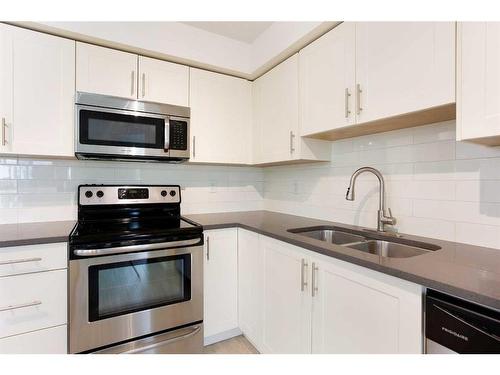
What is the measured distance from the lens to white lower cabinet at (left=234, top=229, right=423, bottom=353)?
37.3 inches

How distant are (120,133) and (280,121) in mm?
1123

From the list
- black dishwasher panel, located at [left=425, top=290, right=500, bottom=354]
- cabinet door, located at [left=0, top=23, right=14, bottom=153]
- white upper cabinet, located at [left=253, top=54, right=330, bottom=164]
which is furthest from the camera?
white upper cabinet, located at [left=253, top=54, right=330, bottom=164]

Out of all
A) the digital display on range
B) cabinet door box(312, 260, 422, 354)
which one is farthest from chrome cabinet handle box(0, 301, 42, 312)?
cabinet door box(312, 260, 422, 354)

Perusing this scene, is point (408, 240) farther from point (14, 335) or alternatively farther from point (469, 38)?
point (14, 335)

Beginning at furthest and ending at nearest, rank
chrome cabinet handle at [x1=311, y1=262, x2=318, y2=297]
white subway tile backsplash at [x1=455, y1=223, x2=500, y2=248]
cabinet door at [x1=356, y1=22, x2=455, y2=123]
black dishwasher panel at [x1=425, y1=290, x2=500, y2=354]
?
chrome cabinet handle at [x1=311, y1=262, x2=318, y2=297], white subway tile backsplash at [x1=455, y1=223, x2=500, y2=248], cabinet door at [x1=356, y1=22, x2=455, y2=123], black dishwasher panel at [x1=425, y1=290, x2=500, y2=354]

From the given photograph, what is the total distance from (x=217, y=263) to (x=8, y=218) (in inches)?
55.3

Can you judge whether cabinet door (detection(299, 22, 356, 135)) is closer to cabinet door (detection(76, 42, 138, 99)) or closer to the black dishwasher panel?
the black dishwasher panel

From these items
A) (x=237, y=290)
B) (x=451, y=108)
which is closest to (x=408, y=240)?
(x=451, y=108)

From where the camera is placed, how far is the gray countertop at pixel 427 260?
0.78 m

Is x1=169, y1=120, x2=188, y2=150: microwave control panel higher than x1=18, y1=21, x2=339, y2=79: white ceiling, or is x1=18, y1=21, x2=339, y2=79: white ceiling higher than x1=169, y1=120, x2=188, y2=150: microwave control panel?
x1=18, y1=21, x2=339, y2=79: white ceiling

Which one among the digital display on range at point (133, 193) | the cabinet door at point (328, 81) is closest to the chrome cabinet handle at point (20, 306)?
the digital display on range at point (133, 193)

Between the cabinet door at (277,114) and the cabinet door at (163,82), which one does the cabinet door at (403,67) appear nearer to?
the cabinet door at (277,114)

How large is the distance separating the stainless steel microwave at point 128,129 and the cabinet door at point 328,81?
88 centimetres

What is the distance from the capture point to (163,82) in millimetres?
1956
